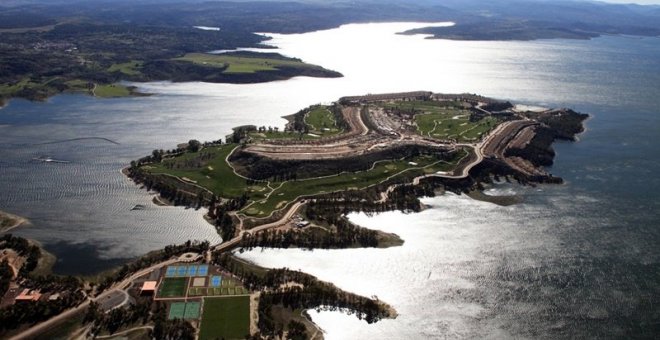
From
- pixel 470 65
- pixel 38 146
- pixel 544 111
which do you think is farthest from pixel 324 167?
pixel 470 65

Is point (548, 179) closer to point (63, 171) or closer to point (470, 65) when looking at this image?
point (63, 171)

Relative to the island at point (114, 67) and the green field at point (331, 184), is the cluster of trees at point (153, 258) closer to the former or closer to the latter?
the green field at point (331, 184)

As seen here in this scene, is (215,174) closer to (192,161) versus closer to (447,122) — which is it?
(192,161)

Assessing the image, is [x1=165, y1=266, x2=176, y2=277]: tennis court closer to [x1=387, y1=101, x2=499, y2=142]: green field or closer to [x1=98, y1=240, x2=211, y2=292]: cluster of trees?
[x1=98, y1=240, x2=211, y2=292]: cluster of trees

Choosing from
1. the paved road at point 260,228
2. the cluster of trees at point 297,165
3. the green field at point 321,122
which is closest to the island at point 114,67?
the green field at point 321,122

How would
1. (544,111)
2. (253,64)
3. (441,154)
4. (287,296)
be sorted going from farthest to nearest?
(253,64)
(544,111)
(441,154)
(287,296)

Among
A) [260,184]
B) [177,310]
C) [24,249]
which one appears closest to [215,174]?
[260,184]
